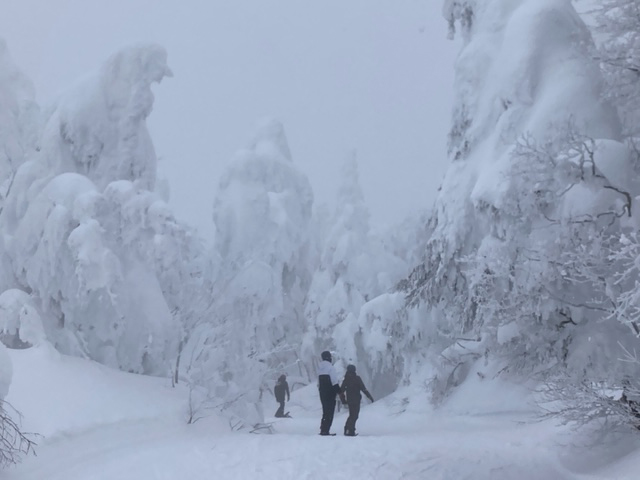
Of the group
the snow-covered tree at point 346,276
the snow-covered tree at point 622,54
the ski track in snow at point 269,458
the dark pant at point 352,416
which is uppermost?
the snow-covered tree at point 622,54

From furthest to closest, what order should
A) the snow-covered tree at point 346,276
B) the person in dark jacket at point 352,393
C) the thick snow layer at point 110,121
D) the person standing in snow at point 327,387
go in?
the snow-covered tree at point 346,276
the thick snow layer at point 110,121
the person in dark jacket at point 352,393
the person standing in snow at point 327,387

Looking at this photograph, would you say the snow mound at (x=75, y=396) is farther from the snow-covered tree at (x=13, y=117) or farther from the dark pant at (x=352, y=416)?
the snow-covered tree at (x=13, y=117)

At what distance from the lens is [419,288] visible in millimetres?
14430

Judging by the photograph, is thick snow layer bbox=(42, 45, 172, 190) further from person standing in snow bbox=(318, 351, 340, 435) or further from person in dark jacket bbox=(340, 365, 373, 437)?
person in dark jacket bbox=(340, 365, 373, 437)

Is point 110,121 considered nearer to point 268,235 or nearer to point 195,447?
point 195,447

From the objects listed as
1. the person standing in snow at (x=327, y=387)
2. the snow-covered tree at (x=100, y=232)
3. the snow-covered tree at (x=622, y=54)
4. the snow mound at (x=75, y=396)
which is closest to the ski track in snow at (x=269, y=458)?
the snow mound at (x=75, y=396)

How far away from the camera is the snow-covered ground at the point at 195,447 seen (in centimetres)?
995

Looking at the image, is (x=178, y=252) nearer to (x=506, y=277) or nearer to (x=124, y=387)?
(x=124, y=387)

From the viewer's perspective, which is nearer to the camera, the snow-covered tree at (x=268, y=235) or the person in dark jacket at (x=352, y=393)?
the person in dark jacket at (x=352, y=393)

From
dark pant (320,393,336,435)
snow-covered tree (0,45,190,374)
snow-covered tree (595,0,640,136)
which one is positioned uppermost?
snow-covered tree (595,0,640,136)

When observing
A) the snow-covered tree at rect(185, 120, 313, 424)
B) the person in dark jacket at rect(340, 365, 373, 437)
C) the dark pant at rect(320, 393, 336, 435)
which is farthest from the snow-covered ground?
the snow-covered tree at rect(185, 120, 313, 424)

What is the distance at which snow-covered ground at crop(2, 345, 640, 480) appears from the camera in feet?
32.7

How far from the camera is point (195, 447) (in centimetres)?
1123

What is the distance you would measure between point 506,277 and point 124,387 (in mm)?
6820
